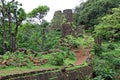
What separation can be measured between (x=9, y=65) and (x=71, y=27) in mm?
14443

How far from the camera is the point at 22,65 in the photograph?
15156 mm

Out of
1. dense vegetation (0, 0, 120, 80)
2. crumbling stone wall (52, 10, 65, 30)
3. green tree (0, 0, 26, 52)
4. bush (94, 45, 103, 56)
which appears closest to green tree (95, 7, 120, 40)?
dense vegetation (0, 0, 120, 80)

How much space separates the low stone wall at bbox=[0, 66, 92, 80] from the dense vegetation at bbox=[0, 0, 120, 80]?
0.83m

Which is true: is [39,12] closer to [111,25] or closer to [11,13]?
[11,13]

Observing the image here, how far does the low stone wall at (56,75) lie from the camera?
1258 cm

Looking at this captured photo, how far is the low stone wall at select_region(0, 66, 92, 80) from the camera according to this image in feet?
41.3

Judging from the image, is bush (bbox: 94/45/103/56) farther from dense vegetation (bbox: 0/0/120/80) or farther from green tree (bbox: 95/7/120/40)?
green tree (bbox: 95/7/120/40)

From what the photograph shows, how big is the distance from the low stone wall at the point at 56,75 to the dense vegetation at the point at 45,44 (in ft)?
2.73

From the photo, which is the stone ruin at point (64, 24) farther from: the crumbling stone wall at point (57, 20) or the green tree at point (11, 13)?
the green tree at point (11, 13)

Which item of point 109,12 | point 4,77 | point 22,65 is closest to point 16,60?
point 22,65

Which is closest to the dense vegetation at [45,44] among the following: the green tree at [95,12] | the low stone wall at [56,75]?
the low stone wall at [56,75]

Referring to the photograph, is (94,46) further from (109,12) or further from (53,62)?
(109,12)

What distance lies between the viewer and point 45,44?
1101 inches

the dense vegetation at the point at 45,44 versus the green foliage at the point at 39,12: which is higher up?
the green foliage at the point at 39,12
